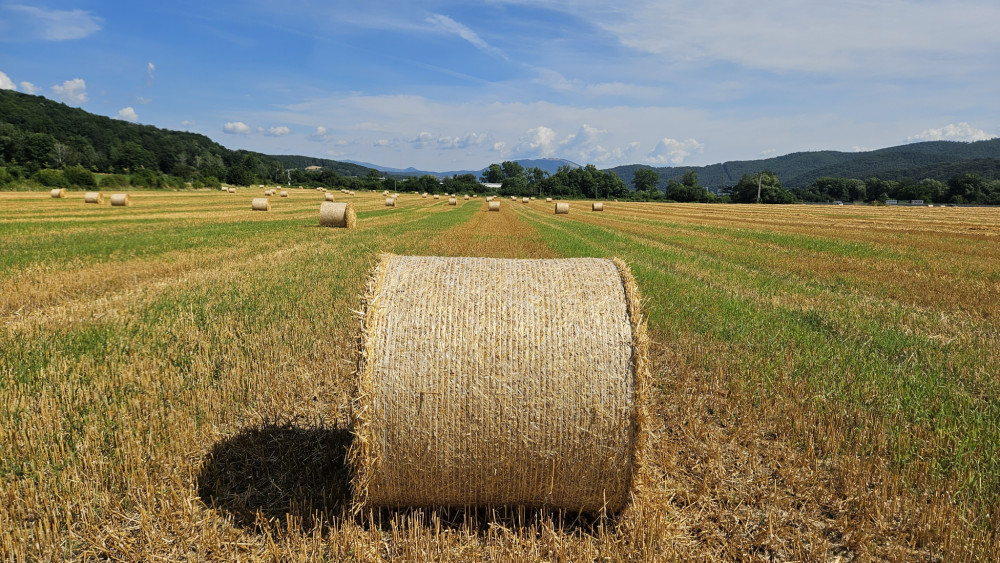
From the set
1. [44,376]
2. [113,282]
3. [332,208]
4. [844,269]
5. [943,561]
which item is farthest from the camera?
[332,208]

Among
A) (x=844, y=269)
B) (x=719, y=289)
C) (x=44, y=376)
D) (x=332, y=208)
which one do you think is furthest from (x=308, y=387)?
(x=332, y=208)

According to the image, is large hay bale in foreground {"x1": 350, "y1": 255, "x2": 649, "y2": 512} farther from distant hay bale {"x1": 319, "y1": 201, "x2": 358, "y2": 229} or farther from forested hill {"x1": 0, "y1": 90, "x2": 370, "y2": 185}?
forested hill {"x1": 0, "y1": 90, "x2": 370, "y2": 185}

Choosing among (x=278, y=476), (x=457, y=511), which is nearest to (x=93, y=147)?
(x=278, y=476)

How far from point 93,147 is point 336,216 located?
366ft

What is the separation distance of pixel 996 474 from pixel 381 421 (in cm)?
455

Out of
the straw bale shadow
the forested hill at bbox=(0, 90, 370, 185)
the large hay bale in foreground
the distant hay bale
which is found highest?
the forested hill at bbox=(0, 90, 370, 185)

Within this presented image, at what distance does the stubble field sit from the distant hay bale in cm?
1460

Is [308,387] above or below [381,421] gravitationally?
below

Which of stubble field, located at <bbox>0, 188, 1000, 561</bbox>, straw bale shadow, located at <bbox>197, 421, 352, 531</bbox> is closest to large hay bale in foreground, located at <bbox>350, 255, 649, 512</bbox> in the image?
stubble field, located at <bbox>0, 188, 1000, 561</bbox>

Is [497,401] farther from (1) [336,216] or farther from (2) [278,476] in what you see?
(1) [336,216]

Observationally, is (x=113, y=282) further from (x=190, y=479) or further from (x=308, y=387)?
(x=190, y=479)

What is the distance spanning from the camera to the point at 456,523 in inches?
154

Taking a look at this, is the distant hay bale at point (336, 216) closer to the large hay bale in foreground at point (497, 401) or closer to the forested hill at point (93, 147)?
the large hay bale in foreground at point (497, 401)

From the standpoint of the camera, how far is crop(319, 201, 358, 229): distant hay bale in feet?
82.5
